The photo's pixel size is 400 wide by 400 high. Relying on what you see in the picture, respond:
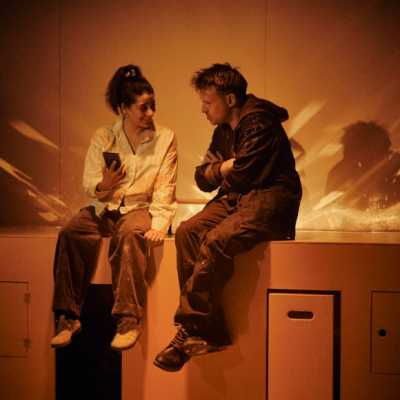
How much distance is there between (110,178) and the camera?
5.76 feet

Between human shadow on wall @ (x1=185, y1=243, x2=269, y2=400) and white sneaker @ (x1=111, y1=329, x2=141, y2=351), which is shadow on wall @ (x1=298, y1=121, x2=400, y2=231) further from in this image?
white sneaker @ (x1=111, y1=329, x2=141, y2=351)

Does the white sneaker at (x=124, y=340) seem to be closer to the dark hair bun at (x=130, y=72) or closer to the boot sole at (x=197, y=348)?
the boot sole at (x=197, y=348)

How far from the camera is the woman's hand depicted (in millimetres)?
1755

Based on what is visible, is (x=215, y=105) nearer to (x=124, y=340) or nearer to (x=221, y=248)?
(x=221, y=248)

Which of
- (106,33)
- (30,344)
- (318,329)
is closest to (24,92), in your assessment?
(106,33)

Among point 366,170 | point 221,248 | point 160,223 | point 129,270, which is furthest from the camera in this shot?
point 366,170

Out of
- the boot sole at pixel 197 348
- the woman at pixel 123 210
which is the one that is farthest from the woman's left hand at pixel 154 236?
the boot sole at pixel 197 348

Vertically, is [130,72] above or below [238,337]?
above

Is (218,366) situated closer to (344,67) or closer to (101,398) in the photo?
(101,398)

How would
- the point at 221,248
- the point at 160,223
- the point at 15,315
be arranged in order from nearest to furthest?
1. the point at 221,248
2. the point at 160,223
3. the point at 15,315

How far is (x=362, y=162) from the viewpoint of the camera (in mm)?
2264

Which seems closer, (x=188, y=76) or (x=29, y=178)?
(x=188, y=76)

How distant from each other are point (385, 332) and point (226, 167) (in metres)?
0.81

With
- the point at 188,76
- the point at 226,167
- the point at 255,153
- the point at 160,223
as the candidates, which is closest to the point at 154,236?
the point at 160,223
